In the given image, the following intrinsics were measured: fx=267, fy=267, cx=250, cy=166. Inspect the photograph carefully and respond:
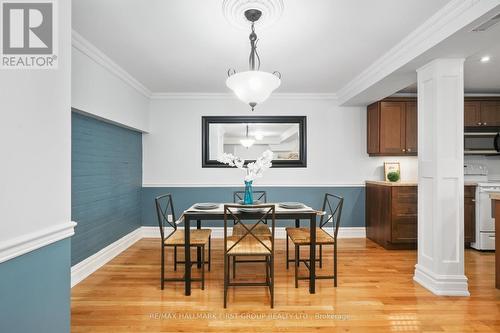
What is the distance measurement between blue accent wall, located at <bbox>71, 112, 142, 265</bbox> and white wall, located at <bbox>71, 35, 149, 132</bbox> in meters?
0.17

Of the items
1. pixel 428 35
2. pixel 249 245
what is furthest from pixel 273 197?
pixel 428 35

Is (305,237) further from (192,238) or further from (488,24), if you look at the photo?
(488,24)

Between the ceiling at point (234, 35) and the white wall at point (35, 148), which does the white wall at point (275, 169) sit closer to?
the ceiling at point (234, 35)

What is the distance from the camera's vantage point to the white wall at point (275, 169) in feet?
15.1

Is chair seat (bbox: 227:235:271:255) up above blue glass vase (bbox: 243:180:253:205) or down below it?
below

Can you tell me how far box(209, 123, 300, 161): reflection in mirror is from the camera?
4543mm

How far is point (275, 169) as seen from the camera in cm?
461

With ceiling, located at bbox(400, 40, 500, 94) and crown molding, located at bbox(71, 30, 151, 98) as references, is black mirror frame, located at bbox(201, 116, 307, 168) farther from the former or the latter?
ceiling, located at bbox(400, 40, 500, 94)

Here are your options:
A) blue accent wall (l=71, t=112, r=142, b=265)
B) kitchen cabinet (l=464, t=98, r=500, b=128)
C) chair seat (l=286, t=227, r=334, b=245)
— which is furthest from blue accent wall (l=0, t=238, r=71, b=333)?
kitchen cabinet (l=464, t=98, r=500, b=128)

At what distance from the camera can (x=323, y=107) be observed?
15.1 ft

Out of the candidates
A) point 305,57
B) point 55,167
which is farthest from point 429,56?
point 55,167

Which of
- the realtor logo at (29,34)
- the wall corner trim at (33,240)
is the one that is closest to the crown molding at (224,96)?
the realtor logo at (29,34)

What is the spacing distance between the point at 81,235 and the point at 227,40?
8.35 ft

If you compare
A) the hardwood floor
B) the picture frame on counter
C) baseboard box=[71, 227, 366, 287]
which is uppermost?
the picture frame on counter
